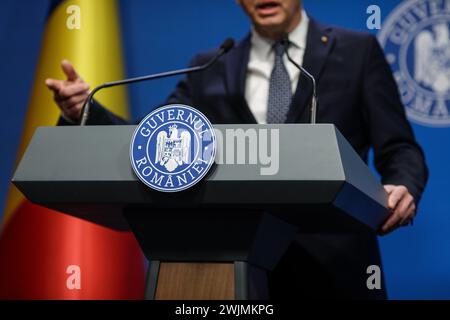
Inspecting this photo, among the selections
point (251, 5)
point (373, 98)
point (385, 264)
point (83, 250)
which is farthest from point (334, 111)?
point (83, 250)

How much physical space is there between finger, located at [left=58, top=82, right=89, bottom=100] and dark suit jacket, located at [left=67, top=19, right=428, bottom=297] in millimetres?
115

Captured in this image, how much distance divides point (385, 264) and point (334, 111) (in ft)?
2.17

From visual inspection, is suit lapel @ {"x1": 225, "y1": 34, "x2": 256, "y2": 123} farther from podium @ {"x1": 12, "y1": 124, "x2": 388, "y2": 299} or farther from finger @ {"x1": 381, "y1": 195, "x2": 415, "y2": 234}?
podium @ {"x1": 12, "y1": 124, "x2": 388, "y2": 299}

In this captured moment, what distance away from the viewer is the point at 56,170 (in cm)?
103

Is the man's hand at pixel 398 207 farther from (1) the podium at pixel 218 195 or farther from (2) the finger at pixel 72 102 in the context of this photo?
(2) the finger at pixel 72 102

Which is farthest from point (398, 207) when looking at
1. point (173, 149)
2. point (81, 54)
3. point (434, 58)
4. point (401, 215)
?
point (81, 54)

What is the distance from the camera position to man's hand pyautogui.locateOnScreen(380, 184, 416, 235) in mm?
1381

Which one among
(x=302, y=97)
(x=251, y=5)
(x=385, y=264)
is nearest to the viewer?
(x=302, y=97)

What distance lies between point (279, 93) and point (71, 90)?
0.52 metres

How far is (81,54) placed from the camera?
231 centimetres

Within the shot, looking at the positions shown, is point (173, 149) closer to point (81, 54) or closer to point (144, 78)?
point (144, 78)

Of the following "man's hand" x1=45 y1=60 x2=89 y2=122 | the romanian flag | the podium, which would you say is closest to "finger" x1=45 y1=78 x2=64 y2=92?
"man's hand" x1=45 y1=60 x2=89 y2=122

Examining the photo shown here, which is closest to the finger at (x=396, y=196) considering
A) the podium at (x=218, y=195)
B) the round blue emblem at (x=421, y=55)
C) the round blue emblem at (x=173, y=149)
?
the podium at (x=218, y=195)
